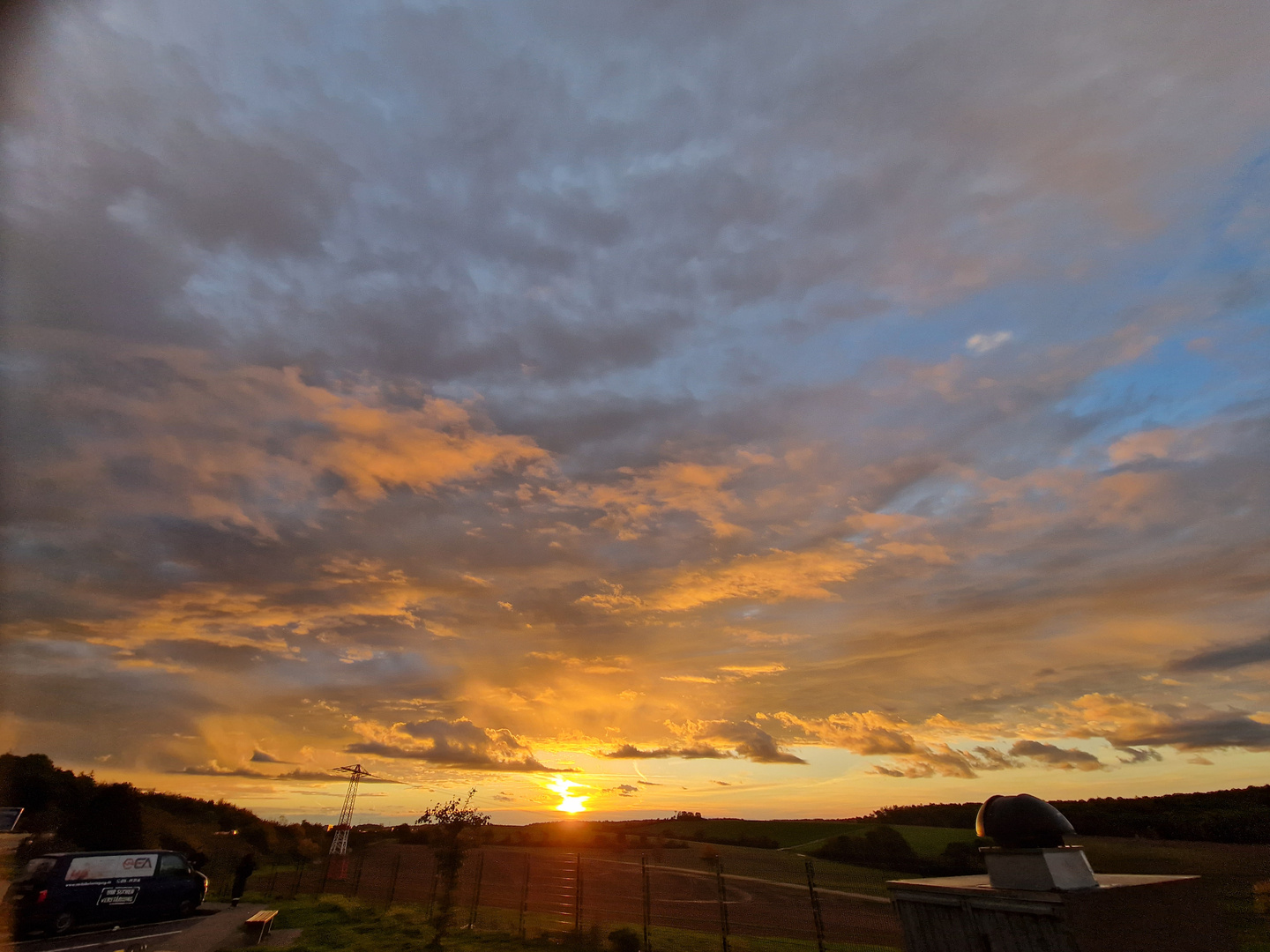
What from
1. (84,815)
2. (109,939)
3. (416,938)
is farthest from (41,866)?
(84,815)

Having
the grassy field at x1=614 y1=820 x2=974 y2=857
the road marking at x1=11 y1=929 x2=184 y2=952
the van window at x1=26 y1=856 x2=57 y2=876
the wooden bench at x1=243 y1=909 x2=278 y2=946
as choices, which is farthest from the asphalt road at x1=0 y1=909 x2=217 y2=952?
the grassy field at x1=614 y1=820 x2=974 y2=857

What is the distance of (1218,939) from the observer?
1043 centimetres

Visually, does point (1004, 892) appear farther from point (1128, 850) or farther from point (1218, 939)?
point (1128, 850)

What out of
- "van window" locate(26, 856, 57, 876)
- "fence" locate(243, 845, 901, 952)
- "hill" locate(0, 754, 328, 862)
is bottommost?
"fence" locate(243, 845, 901, 952)

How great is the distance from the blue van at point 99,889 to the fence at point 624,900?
10056 mm

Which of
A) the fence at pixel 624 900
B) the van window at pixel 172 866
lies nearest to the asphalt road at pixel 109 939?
the van window at pixel 172 866

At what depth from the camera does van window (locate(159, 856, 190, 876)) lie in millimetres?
23545

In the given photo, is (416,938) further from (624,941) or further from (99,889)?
(99,889)

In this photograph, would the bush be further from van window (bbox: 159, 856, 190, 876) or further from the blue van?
van window (bbox: 159, 856, 190, 876)

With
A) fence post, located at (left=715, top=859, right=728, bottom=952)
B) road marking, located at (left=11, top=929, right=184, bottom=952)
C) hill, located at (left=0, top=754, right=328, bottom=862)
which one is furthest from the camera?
hill, located at (left=0, top=754, right=328, bottom=862)

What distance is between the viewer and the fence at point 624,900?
25297 mm

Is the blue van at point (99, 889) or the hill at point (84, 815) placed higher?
the hill at point (84, 815)

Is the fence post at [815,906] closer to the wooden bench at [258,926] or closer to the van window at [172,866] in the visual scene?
the wooden bench at [258,926]

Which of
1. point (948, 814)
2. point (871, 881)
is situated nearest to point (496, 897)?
point (871, 881)
